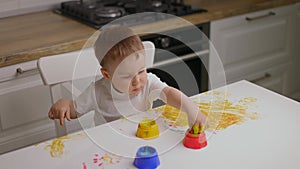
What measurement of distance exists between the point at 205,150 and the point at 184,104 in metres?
0.17

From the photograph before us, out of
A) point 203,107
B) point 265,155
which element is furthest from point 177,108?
point 265,155

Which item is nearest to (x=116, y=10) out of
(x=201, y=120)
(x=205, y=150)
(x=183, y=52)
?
(x=183, y=52)

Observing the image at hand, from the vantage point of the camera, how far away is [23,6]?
7.83ft

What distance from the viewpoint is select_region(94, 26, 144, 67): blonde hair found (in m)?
1.21

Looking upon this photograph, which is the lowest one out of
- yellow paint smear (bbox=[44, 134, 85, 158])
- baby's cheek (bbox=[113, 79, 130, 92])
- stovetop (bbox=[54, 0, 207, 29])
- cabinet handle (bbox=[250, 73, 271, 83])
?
cabinet handle (bbox=[250, 73, 271, 83])

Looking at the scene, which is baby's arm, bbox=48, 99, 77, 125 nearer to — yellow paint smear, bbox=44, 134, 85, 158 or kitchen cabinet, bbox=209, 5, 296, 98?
yellow paint smear, bbox=44, 134, 85, 158

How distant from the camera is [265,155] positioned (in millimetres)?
1130

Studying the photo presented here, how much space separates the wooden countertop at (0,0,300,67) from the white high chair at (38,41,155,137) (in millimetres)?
318

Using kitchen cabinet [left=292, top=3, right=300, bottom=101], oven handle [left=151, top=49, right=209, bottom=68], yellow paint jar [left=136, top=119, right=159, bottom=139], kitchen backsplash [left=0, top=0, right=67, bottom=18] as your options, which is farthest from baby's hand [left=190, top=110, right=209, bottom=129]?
kitchen cabinet [left=292, top=3, right=300, bottom=101]

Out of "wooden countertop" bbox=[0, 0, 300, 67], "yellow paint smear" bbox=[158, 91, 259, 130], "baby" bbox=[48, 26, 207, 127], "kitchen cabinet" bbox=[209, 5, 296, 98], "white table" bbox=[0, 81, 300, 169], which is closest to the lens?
"white table" bbox=[0, 81, 300, 169]

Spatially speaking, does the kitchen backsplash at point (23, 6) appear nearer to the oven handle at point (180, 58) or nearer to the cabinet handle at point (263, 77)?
the oven handle at point (180, 58)

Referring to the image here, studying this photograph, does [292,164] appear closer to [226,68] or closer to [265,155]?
[265,155]

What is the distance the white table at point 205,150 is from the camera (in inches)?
43.5

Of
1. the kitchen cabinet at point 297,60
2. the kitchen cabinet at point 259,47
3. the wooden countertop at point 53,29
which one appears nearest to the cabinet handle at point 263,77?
the kitchen cabinet at point 259,47
